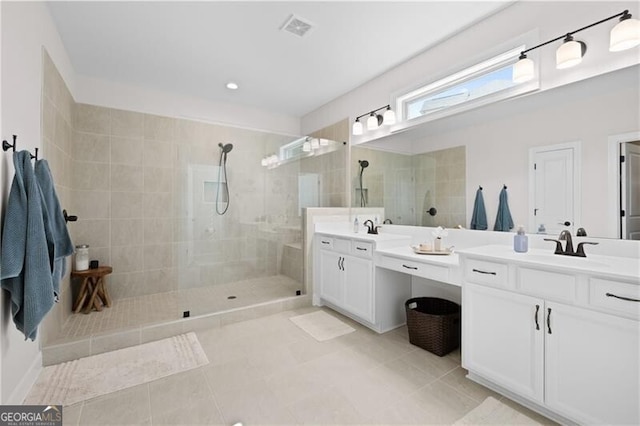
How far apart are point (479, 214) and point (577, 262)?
832mm

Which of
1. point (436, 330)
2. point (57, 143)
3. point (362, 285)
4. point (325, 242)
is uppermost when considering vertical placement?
point (57, 143)

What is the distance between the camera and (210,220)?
2980mm

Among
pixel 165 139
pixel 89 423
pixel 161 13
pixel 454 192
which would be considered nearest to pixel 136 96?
pixel 165 139

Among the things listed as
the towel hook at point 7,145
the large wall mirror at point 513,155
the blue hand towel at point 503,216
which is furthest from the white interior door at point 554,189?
the towel hook at point 7,145

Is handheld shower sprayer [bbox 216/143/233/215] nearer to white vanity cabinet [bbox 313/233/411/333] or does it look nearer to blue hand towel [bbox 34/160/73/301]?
white vanity cabinet [bbox 313/233/411/333]

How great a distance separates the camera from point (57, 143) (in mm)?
2447

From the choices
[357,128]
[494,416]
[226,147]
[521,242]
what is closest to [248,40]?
[226,147]

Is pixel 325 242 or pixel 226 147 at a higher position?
pixel 226 147

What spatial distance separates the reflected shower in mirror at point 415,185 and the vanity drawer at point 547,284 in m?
0.91

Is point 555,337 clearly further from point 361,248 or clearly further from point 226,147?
point 226,147

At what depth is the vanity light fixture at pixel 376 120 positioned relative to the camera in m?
2.96

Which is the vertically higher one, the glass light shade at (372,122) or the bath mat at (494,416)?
the glass light shade at (372,122)

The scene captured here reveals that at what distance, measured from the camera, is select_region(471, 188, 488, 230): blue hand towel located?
2262 mm

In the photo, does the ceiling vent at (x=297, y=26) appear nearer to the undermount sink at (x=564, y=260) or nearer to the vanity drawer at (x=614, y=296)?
the undermount sink at (x=564, y=260)
